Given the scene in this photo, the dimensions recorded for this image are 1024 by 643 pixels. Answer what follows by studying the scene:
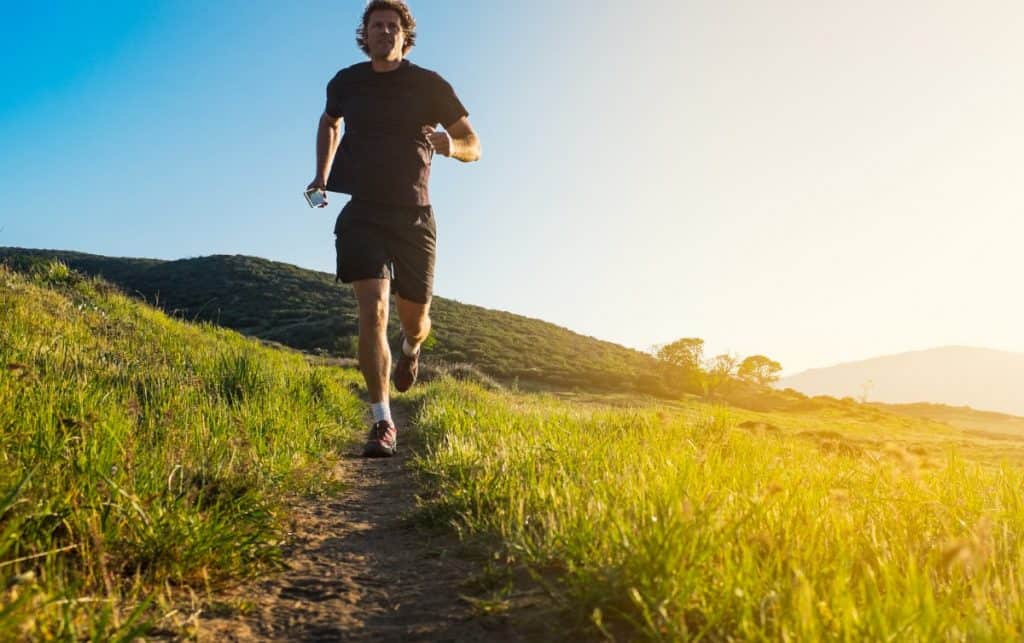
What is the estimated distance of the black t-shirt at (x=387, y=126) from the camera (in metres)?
4.65

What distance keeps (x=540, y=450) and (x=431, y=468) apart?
2.24 ft

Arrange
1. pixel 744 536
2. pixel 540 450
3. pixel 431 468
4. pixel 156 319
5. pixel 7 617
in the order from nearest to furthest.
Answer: pixel 7 617 → pixel 744 536 → pixel 540 450 → pixel 431 468 → pixel 156 319

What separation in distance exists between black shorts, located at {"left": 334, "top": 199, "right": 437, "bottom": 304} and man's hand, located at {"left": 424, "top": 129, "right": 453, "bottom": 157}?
45cm

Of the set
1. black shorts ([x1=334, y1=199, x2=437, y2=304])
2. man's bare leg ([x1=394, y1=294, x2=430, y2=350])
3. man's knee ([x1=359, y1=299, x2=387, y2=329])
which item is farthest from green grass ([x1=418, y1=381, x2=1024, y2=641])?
man's bare leg ([x1=394, y1=294, x2=430, y2=350])

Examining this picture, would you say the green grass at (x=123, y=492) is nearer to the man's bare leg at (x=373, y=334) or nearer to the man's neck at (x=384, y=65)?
the man's bare leg at (x=373, y=334)

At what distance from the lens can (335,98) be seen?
4.95 meters

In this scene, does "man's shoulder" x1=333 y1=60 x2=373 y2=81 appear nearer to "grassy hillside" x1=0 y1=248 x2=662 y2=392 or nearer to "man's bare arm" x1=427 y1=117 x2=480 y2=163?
"man's bare arm" x1=427 y1=117 x2=480 y2=163

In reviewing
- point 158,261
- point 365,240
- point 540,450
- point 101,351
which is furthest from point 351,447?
point 158,261

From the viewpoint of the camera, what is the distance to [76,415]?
8.36 feet

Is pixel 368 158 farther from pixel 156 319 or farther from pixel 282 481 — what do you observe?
pixel 156 319

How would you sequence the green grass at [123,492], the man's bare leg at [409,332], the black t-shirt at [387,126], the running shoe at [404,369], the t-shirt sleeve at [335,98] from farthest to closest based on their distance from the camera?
the running shoe at [404,369]
the man's bare leg at [409,332]
the t-shirt sleeve at [335,98]
the black t-shirt at [387,126]
the green grass at [123,492]

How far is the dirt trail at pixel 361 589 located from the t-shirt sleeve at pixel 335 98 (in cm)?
310

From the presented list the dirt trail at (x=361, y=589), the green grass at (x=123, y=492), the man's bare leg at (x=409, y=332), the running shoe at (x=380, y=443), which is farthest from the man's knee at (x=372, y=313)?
the dirt trail at (x=361, y=589)

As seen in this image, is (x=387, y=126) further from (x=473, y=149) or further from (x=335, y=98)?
(x=473, y=149)
